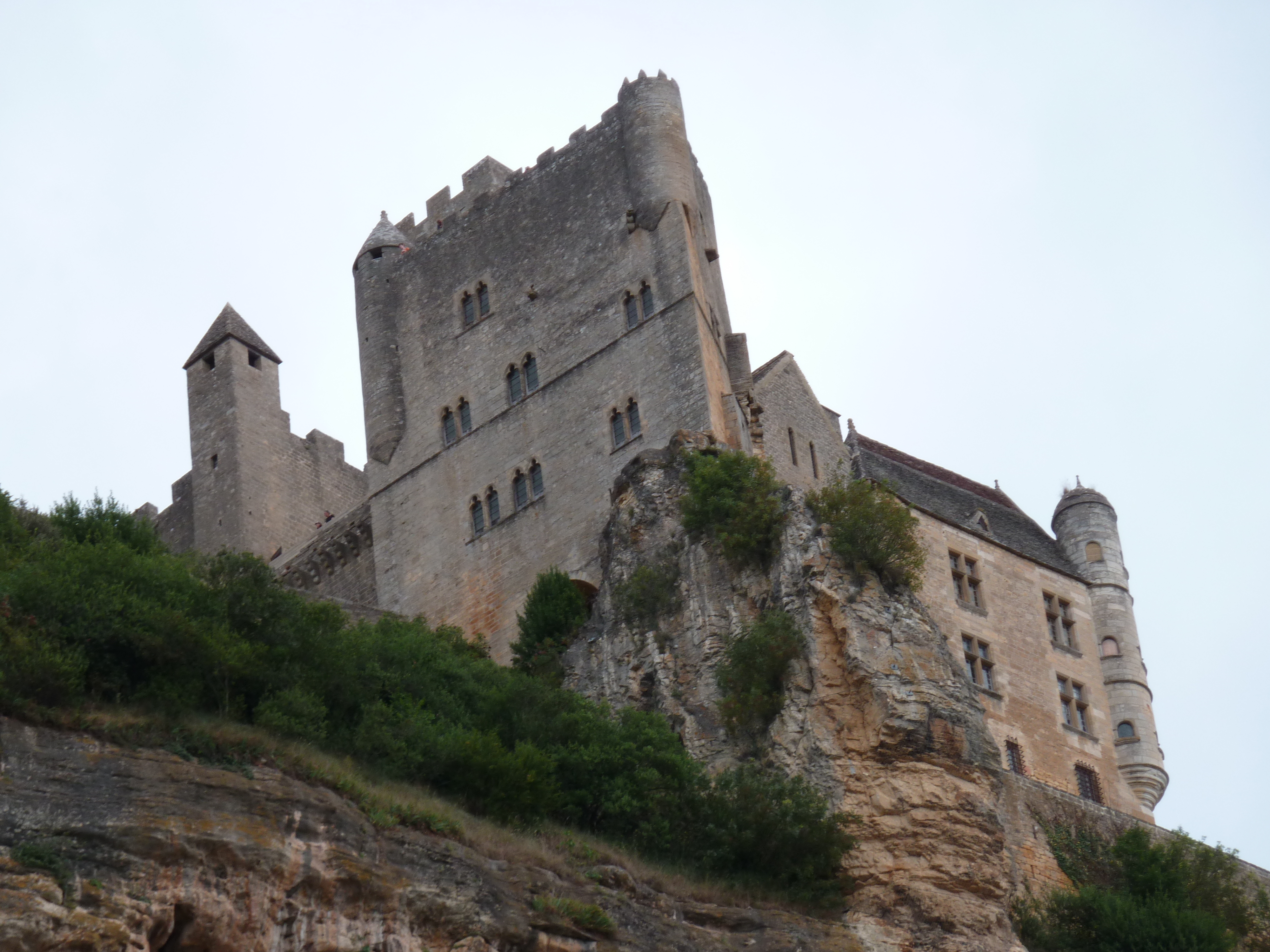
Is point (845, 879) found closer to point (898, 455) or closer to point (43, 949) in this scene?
point (43, 949)

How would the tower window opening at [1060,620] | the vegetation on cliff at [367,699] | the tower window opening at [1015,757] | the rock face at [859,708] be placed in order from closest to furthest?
1. the vegetation on cliff at [367,699]
2. the rock face at [859,708]
3. the tower window opening at [1015,757]
4. the tower window opening at [1060,620]

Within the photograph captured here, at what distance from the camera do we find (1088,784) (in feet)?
139

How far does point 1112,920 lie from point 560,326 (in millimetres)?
18242

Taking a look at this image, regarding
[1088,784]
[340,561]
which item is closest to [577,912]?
[1088,784]

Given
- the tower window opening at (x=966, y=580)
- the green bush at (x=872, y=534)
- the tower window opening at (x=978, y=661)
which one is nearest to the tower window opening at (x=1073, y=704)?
the tower window opening at (x=978, y=661)

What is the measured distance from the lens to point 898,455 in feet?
156

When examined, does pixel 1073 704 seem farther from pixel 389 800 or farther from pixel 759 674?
pixel 389 800

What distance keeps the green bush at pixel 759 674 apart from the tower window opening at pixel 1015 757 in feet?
27.6

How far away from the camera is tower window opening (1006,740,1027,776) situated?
133ft

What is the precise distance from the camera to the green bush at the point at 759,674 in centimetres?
3369

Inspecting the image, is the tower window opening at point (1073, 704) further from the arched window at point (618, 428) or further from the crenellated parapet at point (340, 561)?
the crenellated parapet at point (340, 561)

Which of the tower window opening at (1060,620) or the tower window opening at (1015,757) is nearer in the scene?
the tower window opening at (1015,757)

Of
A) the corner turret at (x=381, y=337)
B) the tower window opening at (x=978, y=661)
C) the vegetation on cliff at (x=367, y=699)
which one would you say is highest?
the corner turret at (x=381, y=337)

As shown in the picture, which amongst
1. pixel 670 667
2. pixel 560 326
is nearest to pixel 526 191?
pixel 560 326
